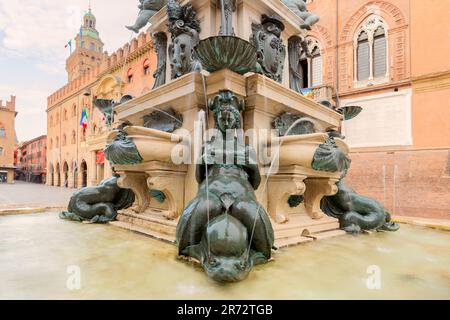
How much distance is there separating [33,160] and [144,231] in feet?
210

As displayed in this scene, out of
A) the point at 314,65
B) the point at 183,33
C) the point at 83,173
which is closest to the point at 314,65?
the point at 314,65

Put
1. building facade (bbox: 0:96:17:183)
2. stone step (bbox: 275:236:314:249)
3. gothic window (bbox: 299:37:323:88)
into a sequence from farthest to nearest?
building facade (bbox: 0:96:17:183)
gothic window (bbox: 299:37:323:88)
stone step (bbox: 275:236:314:249)

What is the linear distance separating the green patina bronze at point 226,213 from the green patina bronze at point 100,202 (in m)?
1.98

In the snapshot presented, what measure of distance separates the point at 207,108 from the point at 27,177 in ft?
226

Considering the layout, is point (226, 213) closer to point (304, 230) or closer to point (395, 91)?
point (304, 230)

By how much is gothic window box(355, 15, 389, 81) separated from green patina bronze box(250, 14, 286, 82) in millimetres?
10876

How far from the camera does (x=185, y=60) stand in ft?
12.2

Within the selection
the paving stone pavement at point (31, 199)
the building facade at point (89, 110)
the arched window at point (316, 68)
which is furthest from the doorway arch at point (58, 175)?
the arched window at point (316, 68)

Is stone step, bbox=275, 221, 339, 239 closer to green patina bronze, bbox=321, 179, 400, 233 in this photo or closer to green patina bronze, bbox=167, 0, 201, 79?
green patina bronze, bbox=321, 179, 400, 233

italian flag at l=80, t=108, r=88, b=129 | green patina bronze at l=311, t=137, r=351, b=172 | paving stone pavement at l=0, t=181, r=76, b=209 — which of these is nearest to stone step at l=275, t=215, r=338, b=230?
green patina bronze at l=311, t=137, r=351, b=172

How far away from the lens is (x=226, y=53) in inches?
103

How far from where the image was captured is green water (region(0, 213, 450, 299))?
1.65m

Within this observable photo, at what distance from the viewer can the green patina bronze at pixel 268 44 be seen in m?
3.69
